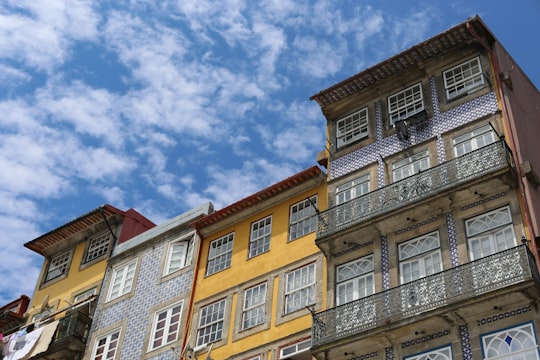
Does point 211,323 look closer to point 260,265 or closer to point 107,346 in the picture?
point 260,265

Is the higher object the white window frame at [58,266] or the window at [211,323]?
the white window frame at [58,266]

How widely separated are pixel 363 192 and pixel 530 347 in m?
7.18

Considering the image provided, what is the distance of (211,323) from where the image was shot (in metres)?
23.4

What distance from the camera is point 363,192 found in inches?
866

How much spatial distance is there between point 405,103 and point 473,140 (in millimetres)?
3047

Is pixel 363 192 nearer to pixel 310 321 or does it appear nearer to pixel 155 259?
pixel 310 321

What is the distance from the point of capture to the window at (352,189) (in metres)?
22.1

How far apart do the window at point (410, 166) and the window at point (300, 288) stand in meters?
3.45

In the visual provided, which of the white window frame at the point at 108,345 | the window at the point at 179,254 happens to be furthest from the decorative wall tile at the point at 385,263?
the white window frame at the point at 108,345

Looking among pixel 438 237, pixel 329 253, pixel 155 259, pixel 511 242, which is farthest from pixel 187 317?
pixel 511 242

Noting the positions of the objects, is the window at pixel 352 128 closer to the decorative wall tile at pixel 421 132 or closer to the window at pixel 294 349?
the decorative wall tile at pixel 421 132

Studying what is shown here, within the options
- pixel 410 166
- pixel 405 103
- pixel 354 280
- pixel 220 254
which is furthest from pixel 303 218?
pixel 405 103

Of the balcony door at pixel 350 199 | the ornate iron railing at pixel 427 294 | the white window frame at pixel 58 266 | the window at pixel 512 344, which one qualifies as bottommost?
the window at pixel 512 344

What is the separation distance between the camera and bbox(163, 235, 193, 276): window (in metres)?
26.1
